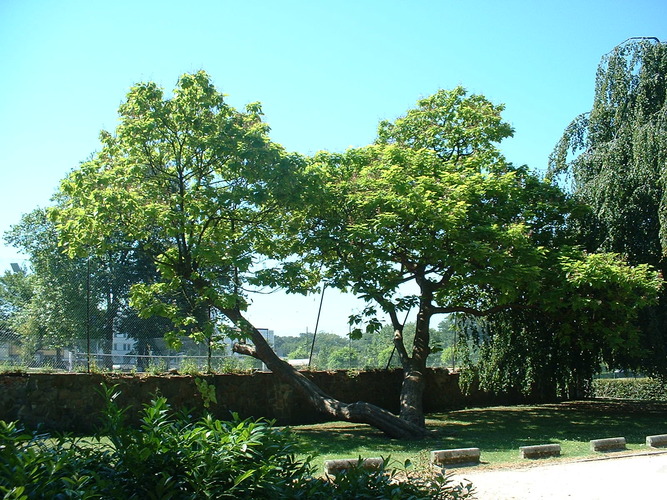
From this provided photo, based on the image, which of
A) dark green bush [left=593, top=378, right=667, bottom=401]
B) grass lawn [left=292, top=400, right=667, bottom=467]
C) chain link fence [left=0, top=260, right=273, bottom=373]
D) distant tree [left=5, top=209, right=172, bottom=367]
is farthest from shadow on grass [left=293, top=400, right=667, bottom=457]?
distant tree [left=5, top=209, right=172, bottom=367]

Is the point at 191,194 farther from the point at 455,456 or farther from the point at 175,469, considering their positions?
the point at 175,469

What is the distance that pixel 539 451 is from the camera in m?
10.2

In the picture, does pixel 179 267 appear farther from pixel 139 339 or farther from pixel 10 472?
pixel 10 472

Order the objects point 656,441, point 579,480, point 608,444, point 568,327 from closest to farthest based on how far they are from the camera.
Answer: point 579,480
point 608,444
point 656,441
point 568,327

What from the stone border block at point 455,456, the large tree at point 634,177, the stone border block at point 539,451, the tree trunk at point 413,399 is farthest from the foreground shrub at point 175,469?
the large tree at point 634,177

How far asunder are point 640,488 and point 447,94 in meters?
11.3

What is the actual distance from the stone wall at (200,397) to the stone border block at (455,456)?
12.4 ft

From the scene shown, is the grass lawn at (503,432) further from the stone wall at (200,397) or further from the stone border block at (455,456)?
the stone wall at (200,397)

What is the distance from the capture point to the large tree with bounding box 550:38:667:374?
15.1 meters

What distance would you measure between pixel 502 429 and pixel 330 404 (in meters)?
4.36

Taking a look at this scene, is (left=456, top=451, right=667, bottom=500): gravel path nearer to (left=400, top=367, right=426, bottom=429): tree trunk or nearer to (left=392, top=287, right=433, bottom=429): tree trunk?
(left=400, top=367, right=426, bottom=429): tree trunk

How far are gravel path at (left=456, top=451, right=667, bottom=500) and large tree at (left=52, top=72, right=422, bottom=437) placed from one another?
407cm

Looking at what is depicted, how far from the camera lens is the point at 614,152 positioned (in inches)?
624

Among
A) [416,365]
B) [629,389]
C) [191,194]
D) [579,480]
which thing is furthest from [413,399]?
[629,389]
